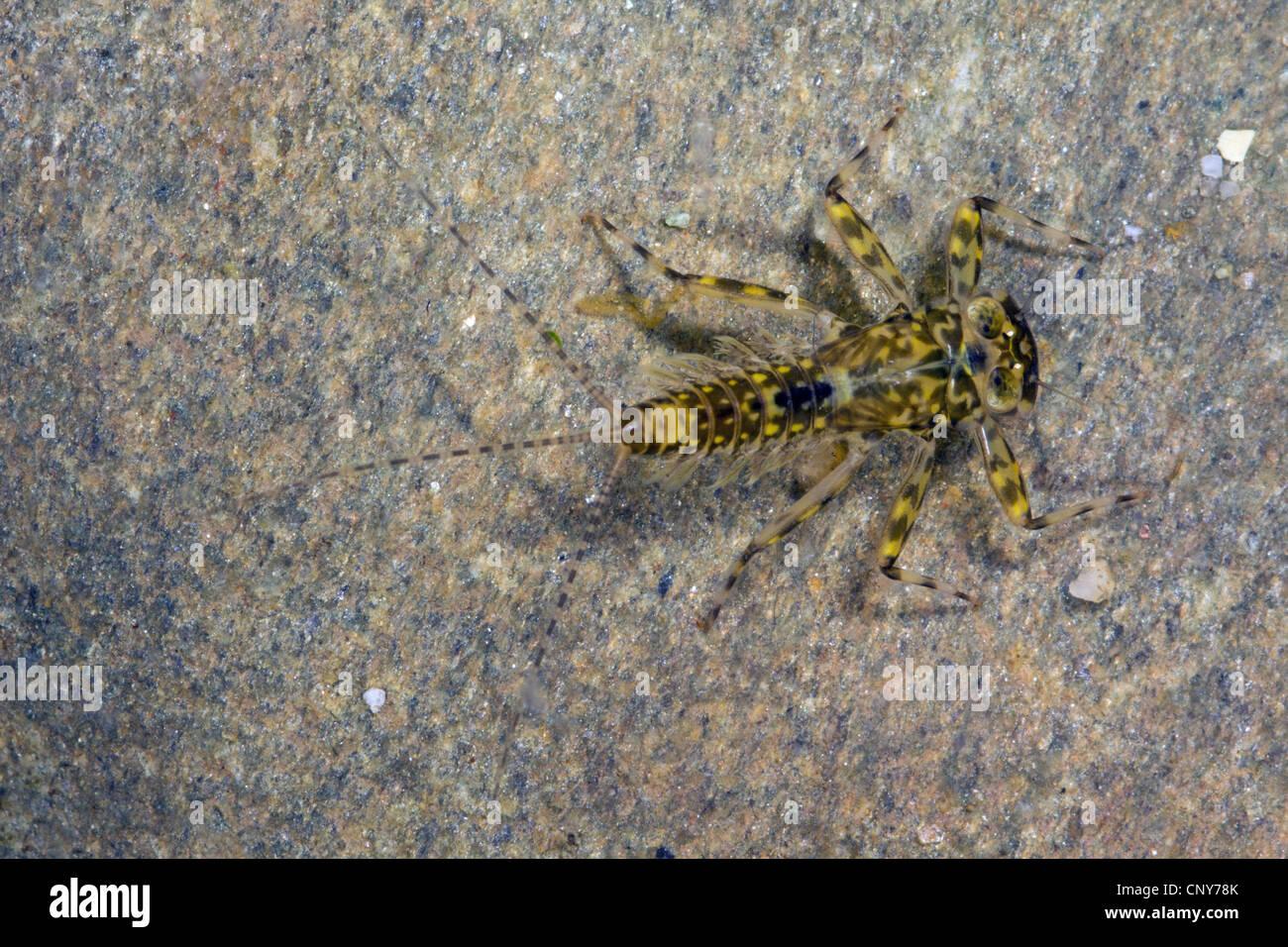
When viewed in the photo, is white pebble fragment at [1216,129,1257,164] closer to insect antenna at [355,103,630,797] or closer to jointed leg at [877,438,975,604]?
jointed leg at [877,438,975,604]

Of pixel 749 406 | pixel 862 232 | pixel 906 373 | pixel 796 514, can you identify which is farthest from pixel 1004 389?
pixel 749 406

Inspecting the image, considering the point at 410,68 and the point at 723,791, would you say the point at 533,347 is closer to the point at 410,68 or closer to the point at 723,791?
the point at 410,68

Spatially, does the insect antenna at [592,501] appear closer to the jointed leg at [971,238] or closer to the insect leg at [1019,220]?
the jointed leg at [971,238]

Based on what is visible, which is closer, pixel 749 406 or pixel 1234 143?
pixel 749 406

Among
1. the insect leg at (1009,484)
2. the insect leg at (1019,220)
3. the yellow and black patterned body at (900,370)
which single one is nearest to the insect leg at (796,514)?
the yellow and black patterned body at (900,370)

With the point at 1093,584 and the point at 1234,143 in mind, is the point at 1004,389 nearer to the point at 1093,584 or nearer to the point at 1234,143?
the point at 1093,584

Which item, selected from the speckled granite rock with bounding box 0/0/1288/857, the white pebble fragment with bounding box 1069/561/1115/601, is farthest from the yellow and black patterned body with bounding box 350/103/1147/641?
the white pebble fragment with bounding box 1069/561/1115/601
